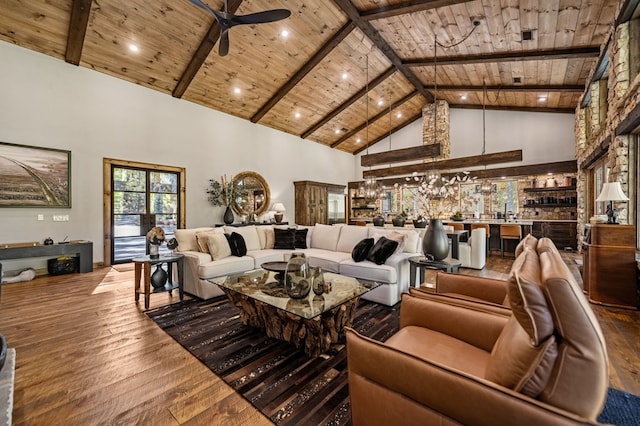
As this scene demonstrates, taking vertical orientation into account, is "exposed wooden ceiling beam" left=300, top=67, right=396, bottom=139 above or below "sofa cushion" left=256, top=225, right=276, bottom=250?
above

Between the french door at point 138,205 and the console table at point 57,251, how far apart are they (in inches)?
16.3

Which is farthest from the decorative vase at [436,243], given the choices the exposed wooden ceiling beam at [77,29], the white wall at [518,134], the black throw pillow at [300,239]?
the white wall at [518,134]

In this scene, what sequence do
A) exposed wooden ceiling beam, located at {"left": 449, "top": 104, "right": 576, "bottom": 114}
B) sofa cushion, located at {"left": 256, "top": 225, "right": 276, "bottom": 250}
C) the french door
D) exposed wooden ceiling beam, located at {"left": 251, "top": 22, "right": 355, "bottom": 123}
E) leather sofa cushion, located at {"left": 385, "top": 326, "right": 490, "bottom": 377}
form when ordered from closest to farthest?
leather sofa cushion, located at {"left": 385, "top": 326, "right": 490, "bottom": 377} < sofa cushion, located at {"left": 256, "top": 225, "right": 276, "bottom": 250} < exposed wooden ceiling beam, located at {"left": 251, "top": 22, "right": 355, "bottom": 123} < the french door < exposed wooden ceiling beam, located at {"left": 449, "top": 104, "right": 576, "bottom": 114}

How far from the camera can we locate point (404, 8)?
167 inches

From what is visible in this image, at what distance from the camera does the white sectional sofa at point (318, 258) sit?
350cm

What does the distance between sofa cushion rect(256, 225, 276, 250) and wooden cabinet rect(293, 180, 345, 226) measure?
3.64 m

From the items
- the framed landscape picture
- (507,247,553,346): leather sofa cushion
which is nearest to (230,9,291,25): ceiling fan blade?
(507,247,553,346): leather sofa cushion

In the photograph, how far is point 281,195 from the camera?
8.62 meters

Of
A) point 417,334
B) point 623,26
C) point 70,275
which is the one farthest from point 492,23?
point 70,275

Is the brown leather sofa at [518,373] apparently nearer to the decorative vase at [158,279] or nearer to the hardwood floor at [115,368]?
the hardwood floor at [115,368]

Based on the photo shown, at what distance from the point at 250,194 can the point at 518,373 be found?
24.6 feet

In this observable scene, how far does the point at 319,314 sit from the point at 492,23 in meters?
5.06

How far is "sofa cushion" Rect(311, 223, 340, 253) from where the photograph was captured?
4836 mm

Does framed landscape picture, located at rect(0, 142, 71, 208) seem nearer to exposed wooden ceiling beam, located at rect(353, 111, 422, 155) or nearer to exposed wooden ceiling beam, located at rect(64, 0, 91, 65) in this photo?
exposed wooden ceiling beam, located at rect(64, 0, 91, 65)
